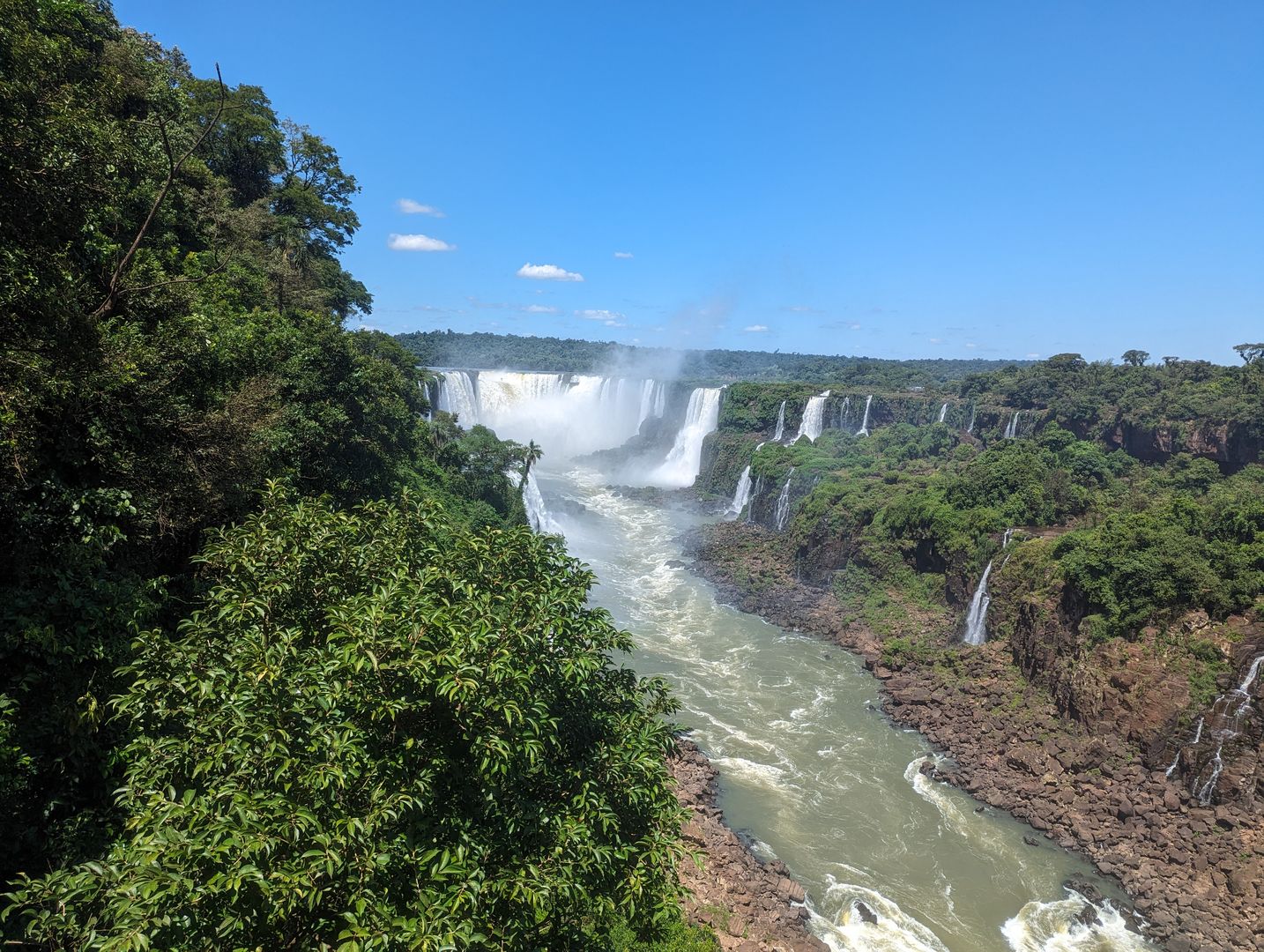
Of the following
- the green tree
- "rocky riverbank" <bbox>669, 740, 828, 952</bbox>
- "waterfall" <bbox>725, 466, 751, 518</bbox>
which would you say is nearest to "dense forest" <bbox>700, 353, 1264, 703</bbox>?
"waterfall" <bbox>725, 466, 751, 518</bbox>

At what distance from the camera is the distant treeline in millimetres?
94312

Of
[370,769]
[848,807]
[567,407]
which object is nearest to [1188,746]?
[848,807]

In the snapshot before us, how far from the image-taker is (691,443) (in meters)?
55.2

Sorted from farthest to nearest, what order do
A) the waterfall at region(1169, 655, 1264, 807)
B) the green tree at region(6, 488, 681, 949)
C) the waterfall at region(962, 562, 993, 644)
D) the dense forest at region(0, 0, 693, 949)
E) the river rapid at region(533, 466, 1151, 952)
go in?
the waterfall at region(962, 562, 993, 644), the waterfall at region(1169, 655, 1264, 807), the river rapid at region(533, 466, 1151, 952), the dense forest at region(0, 0, 693, 949), the green tree at region(6, 488, 681, 949)

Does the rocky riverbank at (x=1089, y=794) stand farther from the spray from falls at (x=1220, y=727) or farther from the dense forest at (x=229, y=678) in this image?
the dense forest at (x=229, y=678)

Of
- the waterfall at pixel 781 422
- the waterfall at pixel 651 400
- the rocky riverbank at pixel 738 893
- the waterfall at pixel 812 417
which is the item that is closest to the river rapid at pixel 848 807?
the rocky riverbank at pixel 738 893

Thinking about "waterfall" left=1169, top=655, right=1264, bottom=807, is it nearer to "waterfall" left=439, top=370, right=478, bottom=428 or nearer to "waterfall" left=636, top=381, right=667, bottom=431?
"waterfall" left=439, top=370, right=478, bottom=428

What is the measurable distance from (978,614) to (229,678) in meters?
24.7

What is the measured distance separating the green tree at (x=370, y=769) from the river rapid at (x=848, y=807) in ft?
30.6

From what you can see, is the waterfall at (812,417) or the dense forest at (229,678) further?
the waterfall at (812,417)

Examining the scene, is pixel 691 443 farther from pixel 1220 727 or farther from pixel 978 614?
pixel 1220 727

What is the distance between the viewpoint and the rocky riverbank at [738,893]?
38.0 ft

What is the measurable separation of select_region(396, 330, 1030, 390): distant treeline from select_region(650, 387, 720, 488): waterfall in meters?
33.7

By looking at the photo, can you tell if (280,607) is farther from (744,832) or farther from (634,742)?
(744,832)
